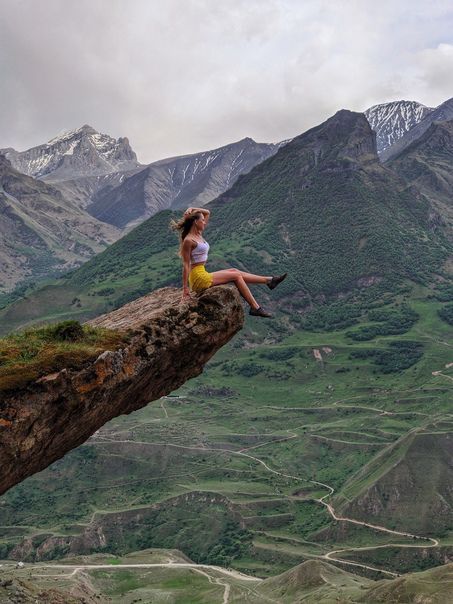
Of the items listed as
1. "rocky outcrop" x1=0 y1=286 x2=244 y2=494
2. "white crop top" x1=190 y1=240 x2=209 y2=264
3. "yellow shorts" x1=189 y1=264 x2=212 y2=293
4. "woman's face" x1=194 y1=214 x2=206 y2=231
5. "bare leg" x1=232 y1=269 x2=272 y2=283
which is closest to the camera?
"rocky outcrop" x1=0 y1=286 x2=244 y2=494

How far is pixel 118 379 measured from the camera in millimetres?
23781

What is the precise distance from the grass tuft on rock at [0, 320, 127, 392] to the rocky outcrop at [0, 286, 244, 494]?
0.34m

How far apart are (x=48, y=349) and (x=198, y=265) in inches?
257

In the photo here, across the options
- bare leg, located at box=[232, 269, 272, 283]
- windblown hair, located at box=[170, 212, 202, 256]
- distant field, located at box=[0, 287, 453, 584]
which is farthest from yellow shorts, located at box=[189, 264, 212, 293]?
distant field, located at box=[0, 287, 453, 584]

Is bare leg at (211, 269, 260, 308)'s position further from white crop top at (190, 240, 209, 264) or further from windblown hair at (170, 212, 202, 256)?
windblown hair at (170, 212, 202, 256)

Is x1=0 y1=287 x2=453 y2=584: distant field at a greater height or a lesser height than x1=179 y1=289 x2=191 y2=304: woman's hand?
lesser

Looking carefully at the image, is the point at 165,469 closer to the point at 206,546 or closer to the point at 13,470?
the point at 206,546

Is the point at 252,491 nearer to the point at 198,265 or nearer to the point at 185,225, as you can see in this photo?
the point at 198,265

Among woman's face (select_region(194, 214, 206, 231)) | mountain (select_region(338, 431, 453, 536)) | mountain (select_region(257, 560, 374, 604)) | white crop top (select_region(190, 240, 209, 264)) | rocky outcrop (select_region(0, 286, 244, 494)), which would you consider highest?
woman's face (select_region(194, 214, 206, 231))

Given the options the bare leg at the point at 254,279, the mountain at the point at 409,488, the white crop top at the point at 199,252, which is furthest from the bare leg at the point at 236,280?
the mountain at the point at 409,488

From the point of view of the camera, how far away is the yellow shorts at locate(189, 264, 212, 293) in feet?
84.0

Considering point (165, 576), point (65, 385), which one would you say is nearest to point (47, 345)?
point (65, 385)

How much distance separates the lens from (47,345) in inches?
898

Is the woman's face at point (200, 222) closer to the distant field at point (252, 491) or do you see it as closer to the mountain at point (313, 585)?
the mountain at point (313, 585)
